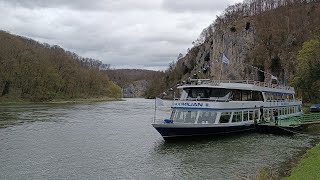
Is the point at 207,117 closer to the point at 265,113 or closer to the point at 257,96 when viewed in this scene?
the point at 257,96

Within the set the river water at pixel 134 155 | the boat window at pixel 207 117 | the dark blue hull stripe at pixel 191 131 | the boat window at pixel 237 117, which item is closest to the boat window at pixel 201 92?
the boat window at pixel 207 117

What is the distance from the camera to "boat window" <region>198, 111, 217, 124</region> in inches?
1393

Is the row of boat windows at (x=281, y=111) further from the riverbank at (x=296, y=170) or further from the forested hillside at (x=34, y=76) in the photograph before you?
the forested hillside at (x=34, y=76)

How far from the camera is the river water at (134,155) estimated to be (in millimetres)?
22461

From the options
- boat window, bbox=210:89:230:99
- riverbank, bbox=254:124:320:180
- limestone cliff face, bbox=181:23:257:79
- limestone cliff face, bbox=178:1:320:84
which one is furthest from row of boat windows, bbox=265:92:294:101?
limestone cliff face, bbox=181:23:257:79

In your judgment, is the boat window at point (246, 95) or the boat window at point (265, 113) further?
the boat window at point (265, 113)

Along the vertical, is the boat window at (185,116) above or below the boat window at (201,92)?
below

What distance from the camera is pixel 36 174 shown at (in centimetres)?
2205

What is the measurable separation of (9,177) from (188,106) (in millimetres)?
18573

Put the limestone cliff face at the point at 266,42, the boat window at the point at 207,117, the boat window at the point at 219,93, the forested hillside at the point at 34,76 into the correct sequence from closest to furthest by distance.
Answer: the boat window at the point at 207,117 < the boat window at the point at 219,93 < the limestone cliff face at the point at 266,42 < the forested hillside at the point at 34,76

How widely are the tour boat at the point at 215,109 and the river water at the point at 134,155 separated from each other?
128cm

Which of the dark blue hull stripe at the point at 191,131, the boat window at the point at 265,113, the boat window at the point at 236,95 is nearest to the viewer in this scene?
the dark blue hull stripe at the point at 191,131

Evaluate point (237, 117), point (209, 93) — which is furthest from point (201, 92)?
point (237, 117)

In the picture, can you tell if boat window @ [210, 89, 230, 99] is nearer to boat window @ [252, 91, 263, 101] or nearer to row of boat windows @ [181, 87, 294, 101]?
row of boat windows @ [181, 87, 294, 101]
